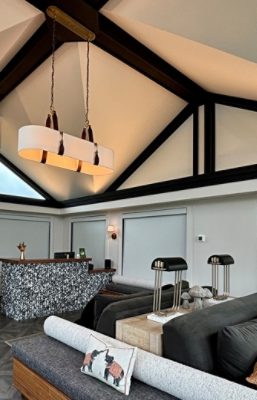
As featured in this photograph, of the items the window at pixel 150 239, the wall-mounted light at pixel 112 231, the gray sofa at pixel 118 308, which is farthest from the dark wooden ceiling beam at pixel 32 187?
the gray sofa at pixel 118 308

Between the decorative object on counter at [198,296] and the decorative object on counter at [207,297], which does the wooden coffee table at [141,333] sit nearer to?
the decorative object on counter at [198,296]

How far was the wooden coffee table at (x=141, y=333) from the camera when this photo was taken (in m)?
2.13

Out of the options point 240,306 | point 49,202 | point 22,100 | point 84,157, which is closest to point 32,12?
point 84,157

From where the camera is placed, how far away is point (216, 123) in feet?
17.1

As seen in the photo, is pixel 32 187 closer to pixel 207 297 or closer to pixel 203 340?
pixel 207 297

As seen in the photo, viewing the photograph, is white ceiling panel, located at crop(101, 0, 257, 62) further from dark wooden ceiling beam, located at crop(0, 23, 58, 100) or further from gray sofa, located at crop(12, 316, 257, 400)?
gray sofa, located at crop(12, 316, 257, 400)

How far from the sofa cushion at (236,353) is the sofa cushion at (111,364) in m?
0.55

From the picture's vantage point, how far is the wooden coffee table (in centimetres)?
213

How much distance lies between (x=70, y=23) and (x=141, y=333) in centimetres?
331

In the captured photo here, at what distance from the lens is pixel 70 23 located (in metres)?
3.47

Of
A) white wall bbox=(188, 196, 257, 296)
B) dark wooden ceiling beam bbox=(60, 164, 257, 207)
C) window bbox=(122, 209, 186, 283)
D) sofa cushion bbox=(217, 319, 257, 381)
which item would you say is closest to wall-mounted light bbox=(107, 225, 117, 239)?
window bbox=(122, 209, 186, 283)

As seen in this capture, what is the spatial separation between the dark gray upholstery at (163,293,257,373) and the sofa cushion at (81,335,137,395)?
0.82ft

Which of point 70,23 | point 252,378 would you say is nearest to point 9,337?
point 252,378

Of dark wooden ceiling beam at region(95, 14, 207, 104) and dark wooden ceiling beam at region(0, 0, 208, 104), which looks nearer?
dark wooden ceiling beam at region(0, 0, 208, 104)
